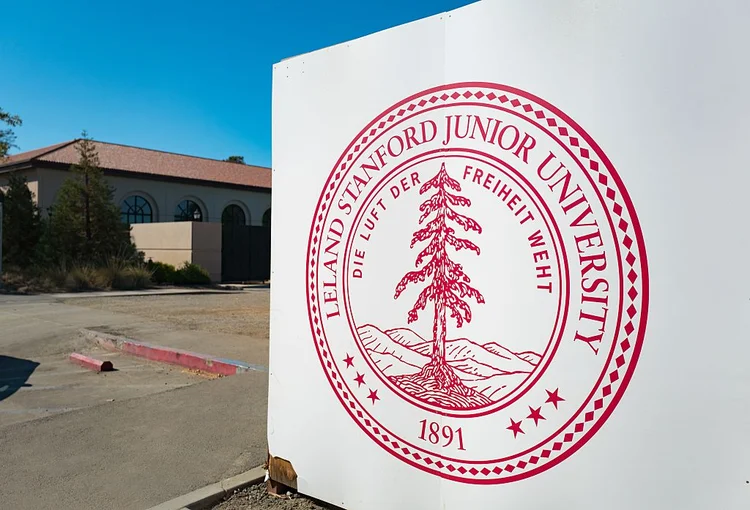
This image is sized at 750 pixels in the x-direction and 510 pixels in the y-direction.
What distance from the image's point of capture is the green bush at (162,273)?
81.0 ft

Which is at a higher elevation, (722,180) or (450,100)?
(450,100)

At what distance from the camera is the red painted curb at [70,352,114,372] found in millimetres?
7945

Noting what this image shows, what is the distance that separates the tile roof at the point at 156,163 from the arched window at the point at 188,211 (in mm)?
1733

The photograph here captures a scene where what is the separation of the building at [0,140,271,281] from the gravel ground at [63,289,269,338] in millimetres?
6983

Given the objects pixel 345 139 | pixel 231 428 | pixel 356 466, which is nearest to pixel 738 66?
pixel 345 139

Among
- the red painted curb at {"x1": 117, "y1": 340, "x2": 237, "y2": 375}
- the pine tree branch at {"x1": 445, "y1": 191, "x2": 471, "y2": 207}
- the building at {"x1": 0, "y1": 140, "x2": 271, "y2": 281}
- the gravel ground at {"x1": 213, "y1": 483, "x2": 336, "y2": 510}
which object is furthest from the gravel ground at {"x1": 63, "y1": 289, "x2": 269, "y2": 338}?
the pine tree branch at {"x1": 445, "y1": 191, "x2": 471, "y2": 207}

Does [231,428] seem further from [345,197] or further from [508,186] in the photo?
[508,186]

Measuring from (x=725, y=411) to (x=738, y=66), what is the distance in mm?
1247

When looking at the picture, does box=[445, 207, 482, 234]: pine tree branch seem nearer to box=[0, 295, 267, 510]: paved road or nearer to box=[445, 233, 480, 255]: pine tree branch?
box=[445, 233, 480, 255]: pine tree branch

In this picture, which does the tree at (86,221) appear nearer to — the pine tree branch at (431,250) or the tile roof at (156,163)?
the tile roof at (156,163)

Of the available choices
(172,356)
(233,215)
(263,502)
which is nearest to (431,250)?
(263,502)

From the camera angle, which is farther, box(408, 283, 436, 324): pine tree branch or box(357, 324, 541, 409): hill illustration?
box(408, 283, 436, 324): pine tree branch

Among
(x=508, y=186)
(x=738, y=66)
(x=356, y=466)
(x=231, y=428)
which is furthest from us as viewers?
(x=231, y=428)

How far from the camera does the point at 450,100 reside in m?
2.79
